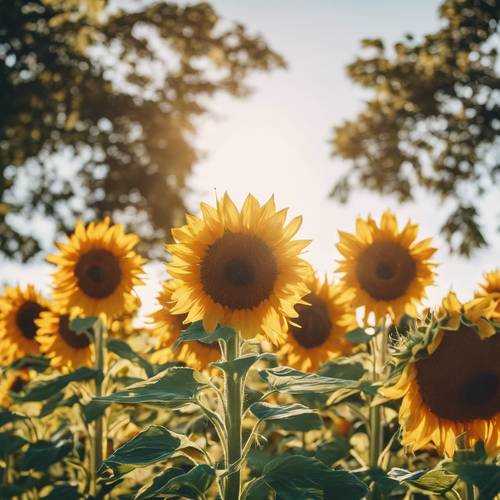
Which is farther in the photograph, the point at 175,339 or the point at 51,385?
the point at 175,339

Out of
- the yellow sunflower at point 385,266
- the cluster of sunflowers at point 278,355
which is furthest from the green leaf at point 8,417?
the yellow sunflower at point 385,266

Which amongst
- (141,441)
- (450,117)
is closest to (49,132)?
(450,117)

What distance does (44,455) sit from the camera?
9.91 feet

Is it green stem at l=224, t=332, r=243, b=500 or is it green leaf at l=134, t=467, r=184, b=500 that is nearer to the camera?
green leaf at l=134, t=467, r=184, b=500

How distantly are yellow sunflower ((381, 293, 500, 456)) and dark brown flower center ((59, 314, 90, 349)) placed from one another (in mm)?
2376

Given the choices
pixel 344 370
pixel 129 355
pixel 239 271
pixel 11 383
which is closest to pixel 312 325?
pixel 344 370

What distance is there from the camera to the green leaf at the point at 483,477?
1.73 m

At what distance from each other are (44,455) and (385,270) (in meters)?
1.97

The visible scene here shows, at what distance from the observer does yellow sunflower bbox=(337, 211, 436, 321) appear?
339 cm

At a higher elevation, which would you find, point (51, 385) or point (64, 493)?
point (51, 385)

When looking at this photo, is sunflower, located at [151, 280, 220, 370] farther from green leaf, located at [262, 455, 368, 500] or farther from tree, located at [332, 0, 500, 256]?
tree, located at [332, 0, 500, 256]

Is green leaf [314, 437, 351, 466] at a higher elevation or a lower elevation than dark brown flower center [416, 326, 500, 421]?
lower

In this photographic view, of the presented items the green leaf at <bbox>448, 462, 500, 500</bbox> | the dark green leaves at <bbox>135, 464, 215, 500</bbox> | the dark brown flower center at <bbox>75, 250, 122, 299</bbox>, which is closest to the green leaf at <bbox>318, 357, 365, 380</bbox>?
the dark green leaves at <bbox>135, 464, 215, 500</bbox>

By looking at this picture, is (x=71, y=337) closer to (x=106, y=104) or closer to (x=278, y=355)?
(x=278, y=355)
